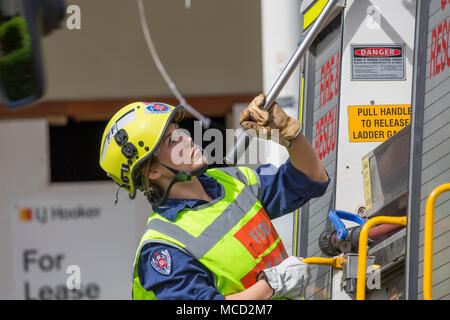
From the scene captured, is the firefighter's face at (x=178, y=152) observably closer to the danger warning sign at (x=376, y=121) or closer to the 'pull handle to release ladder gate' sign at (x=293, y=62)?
the 'pull handle to release ladder gate' sign at (x=293, y=62)

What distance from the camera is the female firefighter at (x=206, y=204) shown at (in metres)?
2.84

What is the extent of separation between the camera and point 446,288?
9.09ft

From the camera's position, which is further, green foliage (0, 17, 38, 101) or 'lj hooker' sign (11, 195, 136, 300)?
'lj hooker' sign (11, 195, 136, 300)

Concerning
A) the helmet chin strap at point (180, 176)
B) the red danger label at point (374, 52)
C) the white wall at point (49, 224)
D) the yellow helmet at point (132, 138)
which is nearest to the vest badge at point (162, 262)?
the helmet chin strap at point (180, 176)

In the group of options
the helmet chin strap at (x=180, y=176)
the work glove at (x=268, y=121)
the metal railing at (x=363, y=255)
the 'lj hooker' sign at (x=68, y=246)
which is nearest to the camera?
the work glove at (x=268, y=121)

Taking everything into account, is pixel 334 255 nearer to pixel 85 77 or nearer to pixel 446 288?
pixel 446 288

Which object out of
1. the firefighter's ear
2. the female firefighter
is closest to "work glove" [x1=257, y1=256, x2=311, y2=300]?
the female firefighter

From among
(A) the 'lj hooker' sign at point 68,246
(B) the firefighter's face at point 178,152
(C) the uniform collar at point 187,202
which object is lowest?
(A) the 'lj hooker' sign at point 68,246

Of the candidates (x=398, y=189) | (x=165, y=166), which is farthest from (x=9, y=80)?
(x=398, y=189)

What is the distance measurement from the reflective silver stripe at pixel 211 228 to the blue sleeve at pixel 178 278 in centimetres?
5

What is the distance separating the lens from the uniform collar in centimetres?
307

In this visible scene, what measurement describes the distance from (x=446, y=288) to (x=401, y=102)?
116cm

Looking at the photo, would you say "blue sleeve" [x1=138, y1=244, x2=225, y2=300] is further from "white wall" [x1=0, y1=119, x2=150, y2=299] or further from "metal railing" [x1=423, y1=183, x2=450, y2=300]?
"white wall" [x1=0, y1=119, x2=150, y2=299]

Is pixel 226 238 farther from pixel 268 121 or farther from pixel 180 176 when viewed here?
pixel 268 121
